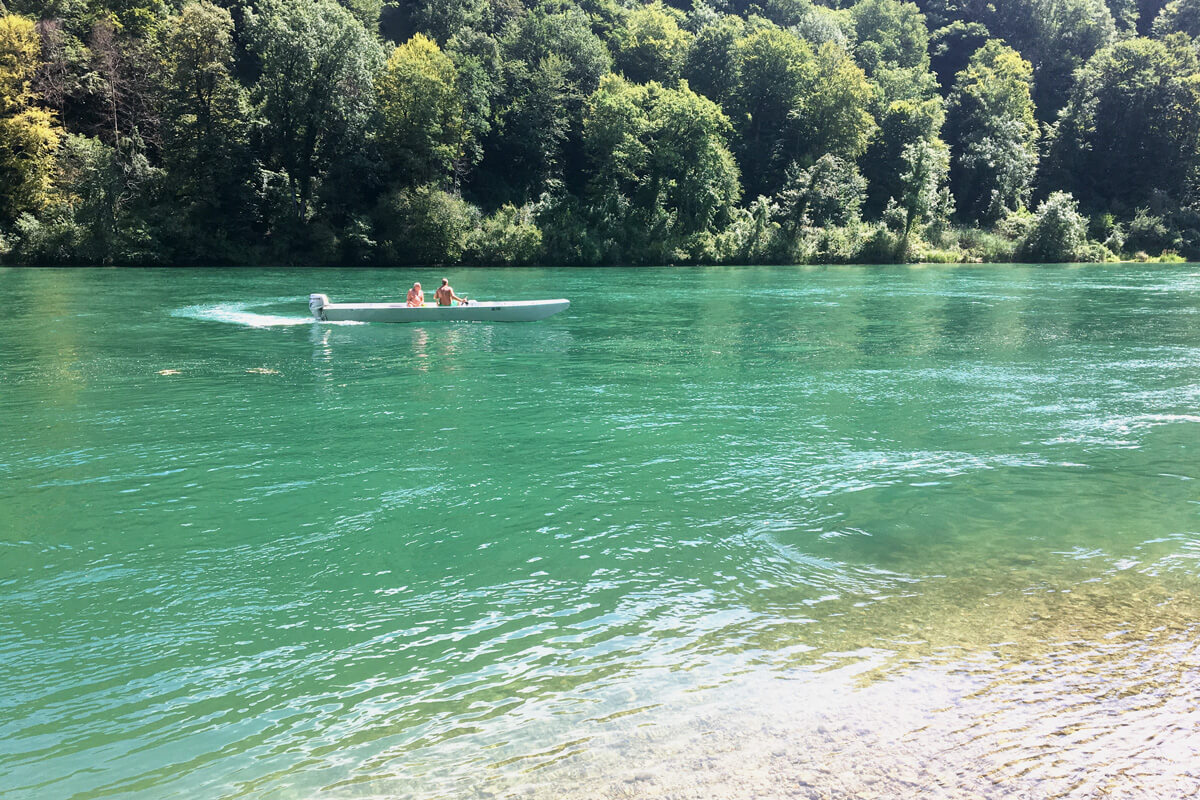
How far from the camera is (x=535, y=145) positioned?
2618 inches

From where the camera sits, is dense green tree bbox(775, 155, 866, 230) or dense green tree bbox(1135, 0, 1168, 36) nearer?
dense green tree bbox(775, 155, 866, 230)

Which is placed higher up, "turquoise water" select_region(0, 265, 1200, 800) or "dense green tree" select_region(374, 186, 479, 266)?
"dense green tree" select_region(374, 186, 479, 266)

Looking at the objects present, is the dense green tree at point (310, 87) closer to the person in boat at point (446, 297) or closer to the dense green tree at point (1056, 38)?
the person in boat at point (446, 297)

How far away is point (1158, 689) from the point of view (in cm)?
544

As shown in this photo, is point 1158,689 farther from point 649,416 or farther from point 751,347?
point 751,347

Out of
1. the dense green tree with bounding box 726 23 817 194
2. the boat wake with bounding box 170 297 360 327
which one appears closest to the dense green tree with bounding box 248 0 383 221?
the boat wake with bounding box 170 297 360 327

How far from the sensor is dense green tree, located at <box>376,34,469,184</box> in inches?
2283

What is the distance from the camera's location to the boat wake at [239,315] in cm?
2576

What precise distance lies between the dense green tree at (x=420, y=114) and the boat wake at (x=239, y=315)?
30.9 m

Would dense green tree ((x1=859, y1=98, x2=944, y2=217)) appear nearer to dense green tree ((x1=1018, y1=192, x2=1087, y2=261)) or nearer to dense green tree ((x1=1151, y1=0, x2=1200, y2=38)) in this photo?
dense green tree ((x1=1018, y1=192, x2=1087, y2=261))

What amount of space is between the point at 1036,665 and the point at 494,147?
66.6m

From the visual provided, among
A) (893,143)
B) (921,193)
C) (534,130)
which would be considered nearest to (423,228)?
(534,130)

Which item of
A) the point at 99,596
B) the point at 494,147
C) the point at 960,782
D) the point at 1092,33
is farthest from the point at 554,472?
the point at 1092,33

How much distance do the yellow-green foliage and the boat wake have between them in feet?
101
